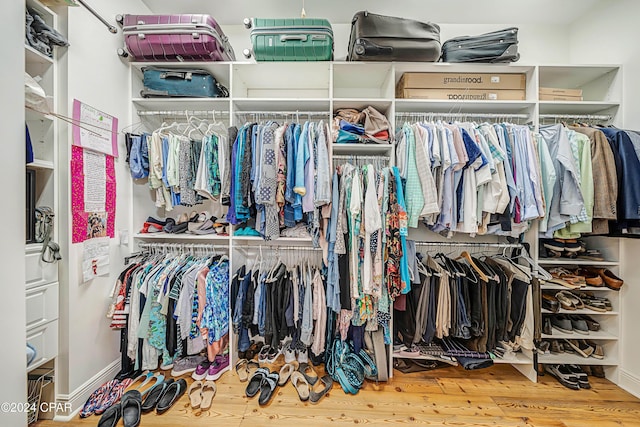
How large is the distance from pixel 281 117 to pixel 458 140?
1346mm

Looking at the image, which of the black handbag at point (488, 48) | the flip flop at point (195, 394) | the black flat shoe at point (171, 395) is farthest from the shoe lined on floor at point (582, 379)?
the black flat shoe at point (171, 395)

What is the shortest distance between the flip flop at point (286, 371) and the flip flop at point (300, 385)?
0.11 ft

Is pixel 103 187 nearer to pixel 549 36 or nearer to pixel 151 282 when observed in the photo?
pixel 151 282

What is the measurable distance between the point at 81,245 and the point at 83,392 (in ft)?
2.91

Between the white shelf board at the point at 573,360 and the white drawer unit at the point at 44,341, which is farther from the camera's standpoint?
the white shelf board at the point at 573,360

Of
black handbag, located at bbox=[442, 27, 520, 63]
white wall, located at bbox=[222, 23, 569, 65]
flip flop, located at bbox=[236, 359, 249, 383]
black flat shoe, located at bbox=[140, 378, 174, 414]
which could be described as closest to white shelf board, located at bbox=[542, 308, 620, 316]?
black handbag, located at bbox=[442, 27, 520, 63]

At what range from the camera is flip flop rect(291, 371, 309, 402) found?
170 centimetres

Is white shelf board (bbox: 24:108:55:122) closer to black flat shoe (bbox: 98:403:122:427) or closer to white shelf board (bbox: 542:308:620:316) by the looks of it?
black flat shoe (bbox: 98:403:122:427)

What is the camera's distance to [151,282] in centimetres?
180

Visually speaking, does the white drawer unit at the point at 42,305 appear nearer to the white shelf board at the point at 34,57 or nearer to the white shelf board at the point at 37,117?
the white shelf board at the point at 37,117

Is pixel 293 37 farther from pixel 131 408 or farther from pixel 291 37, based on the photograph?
pixel 131 408

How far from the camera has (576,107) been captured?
6.65 feet

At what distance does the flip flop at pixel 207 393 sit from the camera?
1.63 metres

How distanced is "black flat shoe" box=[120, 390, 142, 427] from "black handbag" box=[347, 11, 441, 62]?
2611 mm
